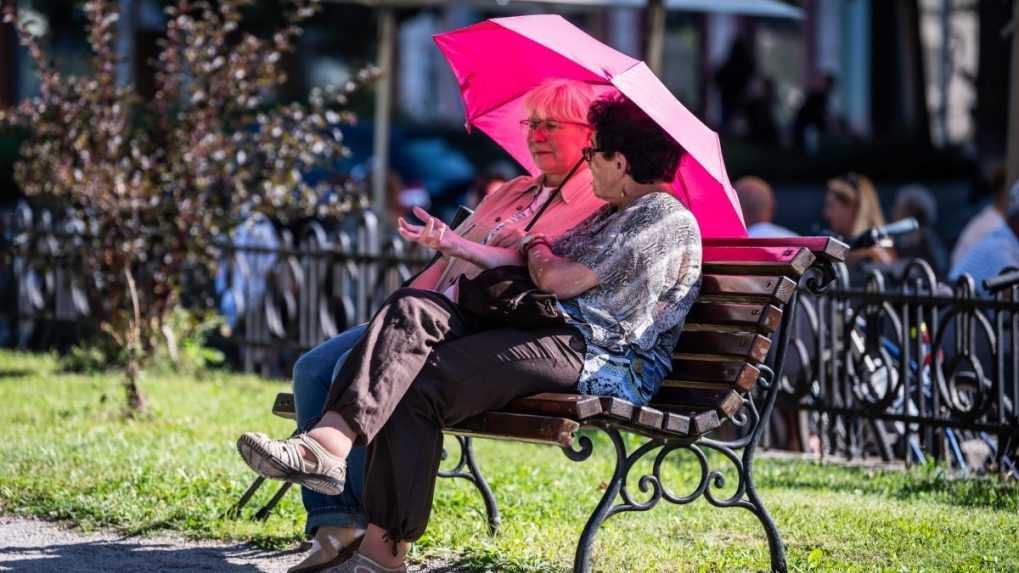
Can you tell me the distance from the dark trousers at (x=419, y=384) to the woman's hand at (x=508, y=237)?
50cm

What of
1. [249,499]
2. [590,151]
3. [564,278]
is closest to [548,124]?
[590,151]

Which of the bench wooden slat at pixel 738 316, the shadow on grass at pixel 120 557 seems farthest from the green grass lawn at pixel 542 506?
the bench wooden slat at pixel 738 316

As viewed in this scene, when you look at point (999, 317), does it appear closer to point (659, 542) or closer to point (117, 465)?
point (659, 542)

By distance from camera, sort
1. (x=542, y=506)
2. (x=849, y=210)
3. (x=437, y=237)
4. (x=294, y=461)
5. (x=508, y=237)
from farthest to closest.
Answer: (x=849, y=210)
(x=542, y=506)
(x=508, y=237)
(x=437, y=237)
(x=294, y=461)

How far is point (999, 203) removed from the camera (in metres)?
10.9

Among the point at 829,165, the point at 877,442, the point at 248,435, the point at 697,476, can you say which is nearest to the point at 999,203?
the point at 877,442

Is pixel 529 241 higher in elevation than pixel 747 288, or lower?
higher

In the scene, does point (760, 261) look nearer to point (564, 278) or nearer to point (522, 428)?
point (564, 278)

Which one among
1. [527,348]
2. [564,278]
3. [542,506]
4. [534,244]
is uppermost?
[534,244]

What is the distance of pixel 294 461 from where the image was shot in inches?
178

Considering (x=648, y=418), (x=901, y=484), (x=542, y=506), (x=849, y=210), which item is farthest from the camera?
(x=849, y=210)

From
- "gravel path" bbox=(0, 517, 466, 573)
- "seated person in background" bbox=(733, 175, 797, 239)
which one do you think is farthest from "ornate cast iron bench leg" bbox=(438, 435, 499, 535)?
"seated person in background" bbox=(733, 175, 797, 239)

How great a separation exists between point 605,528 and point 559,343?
4.03ft

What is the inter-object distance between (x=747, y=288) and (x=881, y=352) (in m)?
3.00
